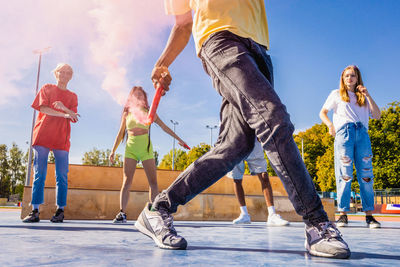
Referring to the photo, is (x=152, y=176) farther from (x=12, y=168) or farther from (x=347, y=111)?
(x=12, y=168)

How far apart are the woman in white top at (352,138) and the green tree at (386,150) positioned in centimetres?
2947

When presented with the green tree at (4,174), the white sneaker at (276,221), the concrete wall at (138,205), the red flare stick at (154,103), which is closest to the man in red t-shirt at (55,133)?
the concrete wall at (138,205)

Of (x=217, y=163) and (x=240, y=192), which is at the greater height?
(x=217, y=163)

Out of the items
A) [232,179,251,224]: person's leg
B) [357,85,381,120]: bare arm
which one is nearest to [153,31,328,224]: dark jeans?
[357,85,381,120]: bare arm

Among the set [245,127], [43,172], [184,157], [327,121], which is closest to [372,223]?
[327,121]

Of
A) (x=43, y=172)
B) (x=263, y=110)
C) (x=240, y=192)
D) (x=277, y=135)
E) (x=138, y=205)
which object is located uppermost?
(x=263, y=110)

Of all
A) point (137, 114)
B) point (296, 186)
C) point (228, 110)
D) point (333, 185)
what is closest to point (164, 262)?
point (296, 186)

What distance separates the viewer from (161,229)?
6.81 ft

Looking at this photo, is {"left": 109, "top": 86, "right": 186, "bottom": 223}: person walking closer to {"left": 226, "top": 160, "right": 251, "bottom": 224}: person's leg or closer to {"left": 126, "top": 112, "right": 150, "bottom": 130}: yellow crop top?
{"left": 126, "top": 112, "right": 150, "bottom": 130}: yellow crop top

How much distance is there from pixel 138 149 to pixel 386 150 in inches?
1280

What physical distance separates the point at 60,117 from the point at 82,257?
346 cm

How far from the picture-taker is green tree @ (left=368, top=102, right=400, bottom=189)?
30062 millimetres

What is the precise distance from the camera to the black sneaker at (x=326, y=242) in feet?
5.60

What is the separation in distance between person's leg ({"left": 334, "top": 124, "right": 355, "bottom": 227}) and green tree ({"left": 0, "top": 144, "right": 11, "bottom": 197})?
2218 inches
